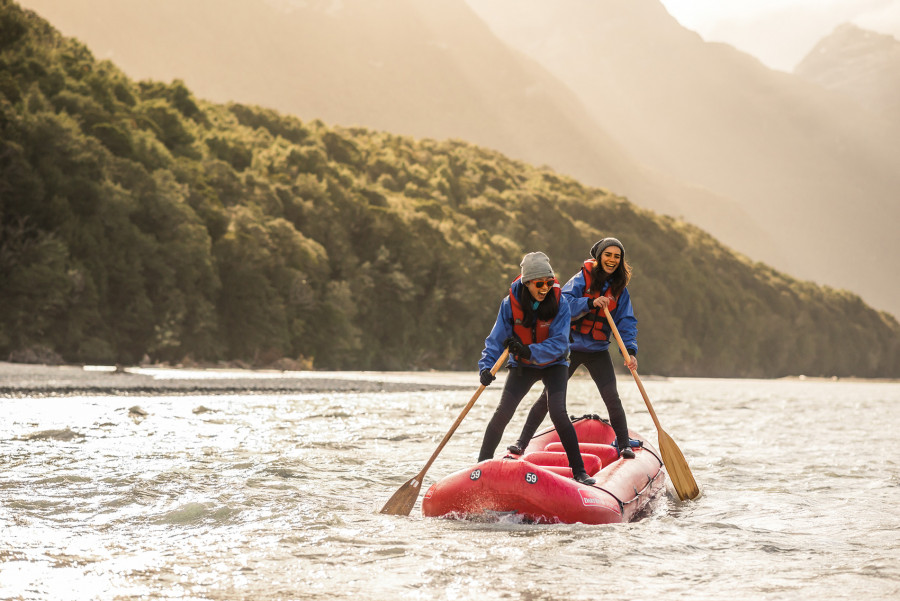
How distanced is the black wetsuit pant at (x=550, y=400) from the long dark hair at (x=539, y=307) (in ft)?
1.43

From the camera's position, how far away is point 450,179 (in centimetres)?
8125

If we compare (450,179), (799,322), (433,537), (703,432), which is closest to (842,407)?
(703,432)

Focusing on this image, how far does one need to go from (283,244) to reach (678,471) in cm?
4003

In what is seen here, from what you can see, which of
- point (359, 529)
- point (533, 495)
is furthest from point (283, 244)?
point (533, 495)

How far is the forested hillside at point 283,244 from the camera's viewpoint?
116 feet

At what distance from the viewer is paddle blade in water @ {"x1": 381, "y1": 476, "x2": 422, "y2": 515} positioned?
7789 millimetres

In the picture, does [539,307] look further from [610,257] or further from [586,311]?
[610,257]

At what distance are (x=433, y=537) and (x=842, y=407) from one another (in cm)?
2663

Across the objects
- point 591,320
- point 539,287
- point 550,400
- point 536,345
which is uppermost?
point 539,287

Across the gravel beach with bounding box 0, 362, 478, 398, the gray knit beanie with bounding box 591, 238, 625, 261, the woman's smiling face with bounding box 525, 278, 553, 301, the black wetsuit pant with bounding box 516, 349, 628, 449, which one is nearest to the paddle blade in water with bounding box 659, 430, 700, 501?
the black wetsuit pant with bounding box 516, 349, 628, 449

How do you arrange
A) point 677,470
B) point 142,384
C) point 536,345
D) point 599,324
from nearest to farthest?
point 536,345 < point 599,324 < point 677,470 < point 142,384

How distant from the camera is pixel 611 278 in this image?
8797mm

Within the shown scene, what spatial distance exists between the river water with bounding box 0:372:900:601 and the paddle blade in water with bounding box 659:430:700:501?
156 millimetres

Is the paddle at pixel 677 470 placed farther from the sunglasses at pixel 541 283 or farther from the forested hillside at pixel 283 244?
the forested hillside at pixel 283 244
